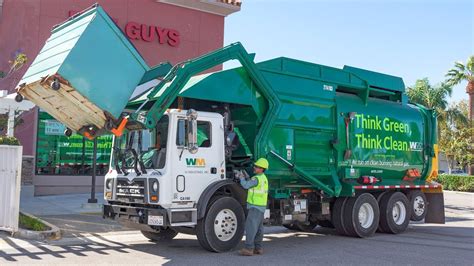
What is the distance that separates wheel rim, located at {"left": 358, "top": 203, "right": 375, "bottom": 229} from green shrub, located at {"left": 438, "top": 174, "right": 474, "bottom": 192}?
22.5m

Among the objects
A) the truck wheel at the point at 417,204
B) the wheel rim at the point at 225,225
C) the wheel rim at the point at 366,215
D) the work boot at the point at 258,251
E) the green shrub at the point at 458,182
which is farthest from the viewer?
the green shrub at the point at 458,182

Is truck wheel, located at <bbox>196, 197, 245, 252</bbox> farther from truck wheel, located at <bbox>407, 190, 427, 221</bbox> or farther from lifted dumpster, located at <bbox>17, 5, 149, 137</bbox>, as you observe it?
truck wheel, located at <bbox>407, 190, 427, 221</bbox>

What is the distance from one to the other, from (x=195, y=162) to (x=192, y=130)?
575 mm

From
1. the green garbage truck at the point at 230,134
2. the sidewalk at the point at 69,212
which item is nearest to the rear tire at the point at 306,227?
the green garbage truck at the point at 230,134

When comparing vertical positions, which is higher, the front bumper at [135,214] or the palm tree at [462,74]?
the palm tree at [462,74]

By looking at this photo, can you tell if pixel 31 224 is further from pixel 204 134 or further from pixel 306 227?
pixel 306 227

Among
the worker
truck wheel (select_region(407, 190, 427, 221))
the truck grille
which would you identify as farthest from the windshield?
truck wheel (select_region(407, 190, 427, 221))

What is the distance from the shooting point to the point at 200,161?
8.41m

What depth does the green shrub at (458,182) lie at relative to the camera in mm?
30797

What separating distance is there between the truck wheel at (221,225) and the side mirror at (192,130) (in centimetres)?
102

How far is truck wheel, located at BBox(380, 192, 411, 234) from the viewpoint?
37.9 ft

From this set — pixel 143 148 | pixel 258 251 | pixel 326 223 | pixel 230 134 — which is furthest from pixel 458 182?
pixel 143 148

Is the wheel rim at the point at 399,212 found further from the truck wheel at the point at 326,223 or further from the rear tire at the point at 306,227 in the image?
the rear tire at the point at 306,227

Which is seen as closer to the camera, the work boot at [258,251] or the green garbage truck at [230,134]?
the green garbage truck at [230,134]
